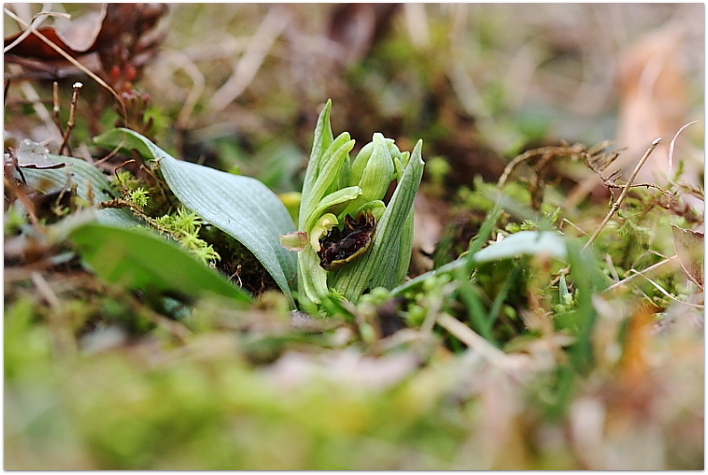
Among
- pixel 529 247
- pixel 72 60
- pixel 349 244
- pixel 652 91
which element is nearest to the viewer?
pixel 529 247

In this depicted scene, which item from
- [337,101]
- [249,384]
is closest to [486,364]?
[249,384]

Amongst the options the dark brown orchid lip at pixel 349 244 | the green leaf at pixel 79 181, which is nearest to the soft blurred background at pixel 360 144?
the green leaf at pixel 79 181

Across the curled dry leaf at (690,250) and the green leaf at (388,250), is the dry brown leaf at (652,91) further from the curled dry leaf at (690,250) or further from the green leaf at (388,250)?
the green leaf at (388,250)

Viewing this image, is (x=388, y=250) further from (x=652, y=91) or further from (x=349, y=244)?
(x=652, y=91)

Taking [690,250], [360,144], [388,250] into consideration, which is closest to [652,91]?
[360,144]

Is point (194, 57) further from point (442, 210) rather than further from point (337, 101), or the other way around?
point (442, 210)

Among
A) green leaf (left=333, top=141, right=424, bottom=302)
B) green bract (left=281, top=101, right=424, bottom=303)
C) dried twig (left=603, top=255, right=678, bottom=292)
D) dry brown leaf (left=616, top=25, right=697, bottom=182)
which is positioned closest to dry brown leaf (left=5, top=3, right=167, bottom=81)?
green bract (left=281, top=101, right=424, bottom=303)
